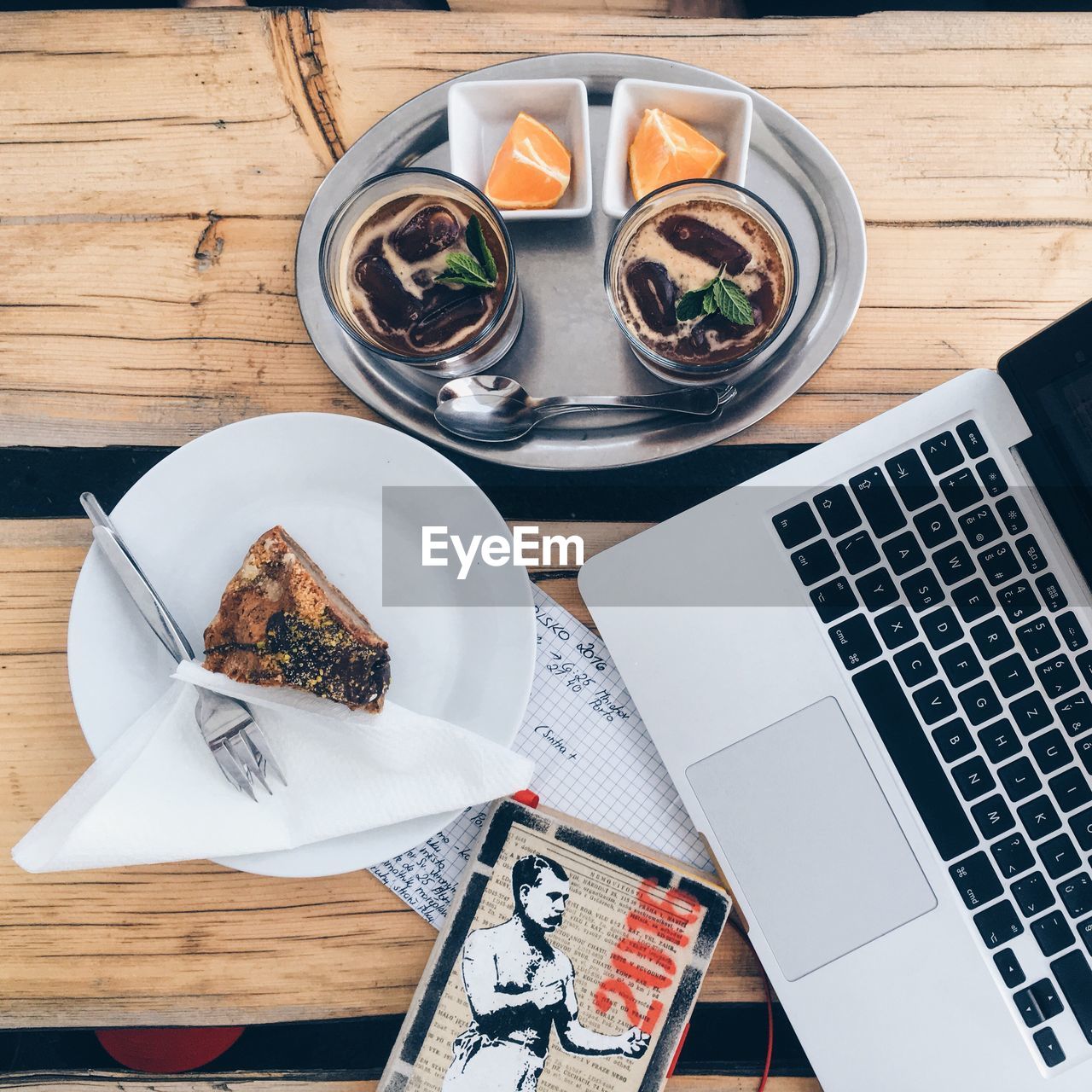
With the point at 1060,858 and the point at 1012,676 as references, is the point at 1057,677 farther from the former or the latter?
the point at 1060,858

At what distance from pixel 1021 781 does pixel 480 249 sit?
0.73 meters

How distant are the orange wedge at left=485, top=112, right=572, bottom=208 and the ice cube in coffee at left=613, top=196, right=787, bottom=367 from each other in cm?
10

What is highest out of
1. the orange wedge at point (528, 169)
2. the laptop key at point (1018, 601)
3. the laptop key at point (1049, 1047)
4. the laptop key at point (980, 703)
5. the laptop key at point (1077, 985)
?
the orange wedge at point (528, 169)

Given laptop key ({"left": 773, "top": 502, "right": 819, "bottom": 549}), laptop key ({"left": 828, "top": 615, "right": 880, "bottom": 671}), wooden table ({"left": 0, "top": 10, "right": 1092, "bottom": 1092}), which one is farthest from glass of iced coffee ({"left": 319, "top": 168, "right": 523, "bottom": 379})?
laptop key ({"left": 828, "top": 615, "right": 880, "bottom": 671})

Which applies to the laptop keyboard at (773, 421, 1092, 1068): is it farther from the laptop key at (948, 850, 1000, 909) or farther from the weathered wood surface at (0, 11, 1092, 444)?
the weathered wood surface at (0, 11, 1092, 444)

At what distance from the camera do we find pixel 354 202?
88cm

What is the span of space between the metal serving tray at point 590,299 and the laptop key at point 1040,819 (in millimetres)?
464

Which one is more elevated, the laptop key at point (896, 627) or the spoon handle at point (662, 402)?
the spoon handle at point (662, 402)

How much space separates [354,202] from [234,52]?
0.86 feet

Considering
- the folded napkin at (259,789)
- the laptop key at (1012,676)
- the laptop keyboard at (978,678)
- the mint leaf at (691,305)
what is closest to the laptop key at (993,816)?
the laptop keyboard at (978,678)

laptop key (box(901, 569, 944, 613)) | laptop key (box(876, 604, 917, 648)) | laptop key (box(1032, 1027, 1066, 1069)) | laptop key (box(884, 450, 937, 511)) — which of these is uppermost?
laptop key (box(884, 450, 937, 511))

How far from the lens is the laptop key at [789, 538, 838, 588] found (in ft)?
2.90

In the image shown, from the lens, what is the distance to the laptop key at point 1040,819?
85 centimetres

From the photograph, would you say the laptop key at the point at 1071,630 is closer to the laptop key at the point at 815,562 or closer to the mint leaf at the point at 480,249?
the laptop key at the point at 815,562
